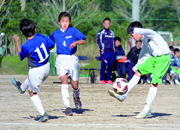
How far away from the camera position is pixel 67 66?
6164 millimetres

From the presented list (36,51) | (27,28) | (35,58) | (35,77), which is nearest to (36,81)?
(35,77)

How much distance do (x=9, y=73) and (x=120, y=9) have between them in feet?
42.1

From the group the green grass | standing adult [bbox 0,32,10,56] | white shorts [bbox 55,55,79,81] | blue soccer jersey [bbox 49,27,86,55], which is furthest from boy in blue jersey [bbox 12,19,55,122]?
standing adult [bbox 0,32,10,56]

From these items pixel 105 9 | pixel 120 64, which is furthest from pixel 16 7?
pixel 105 9

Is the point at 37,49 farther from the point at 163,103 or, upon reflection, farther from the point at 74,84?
the point at 163,103

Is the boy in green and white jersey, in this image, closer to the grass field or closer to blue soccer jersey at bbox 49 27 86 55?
the grass field

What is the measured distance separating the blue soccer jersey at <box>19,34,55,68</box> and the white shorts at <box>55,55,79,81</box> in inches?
28.7

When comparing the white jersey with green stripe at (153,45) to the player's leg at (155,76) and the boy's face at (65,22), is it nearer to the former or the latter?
the player's leg at (155,76)

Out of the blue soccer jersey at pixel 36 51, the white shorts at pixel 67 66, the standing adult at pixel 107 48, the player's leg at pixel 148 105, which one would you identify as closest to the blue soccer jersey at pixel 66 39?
the white shorts at pixel 67 66

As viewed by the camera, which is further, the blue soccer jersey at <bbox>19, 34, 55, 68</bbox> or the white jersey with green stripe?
the white jersey with green stripe

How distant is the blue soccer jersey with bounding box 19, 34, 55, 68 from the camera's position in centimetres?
530

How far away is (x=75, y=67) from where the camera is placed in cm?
627

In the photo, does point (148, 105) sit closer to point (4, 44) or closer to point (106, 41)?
point (106, 41)

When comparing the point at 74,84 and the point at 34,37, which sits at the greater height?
the point at 34,37
